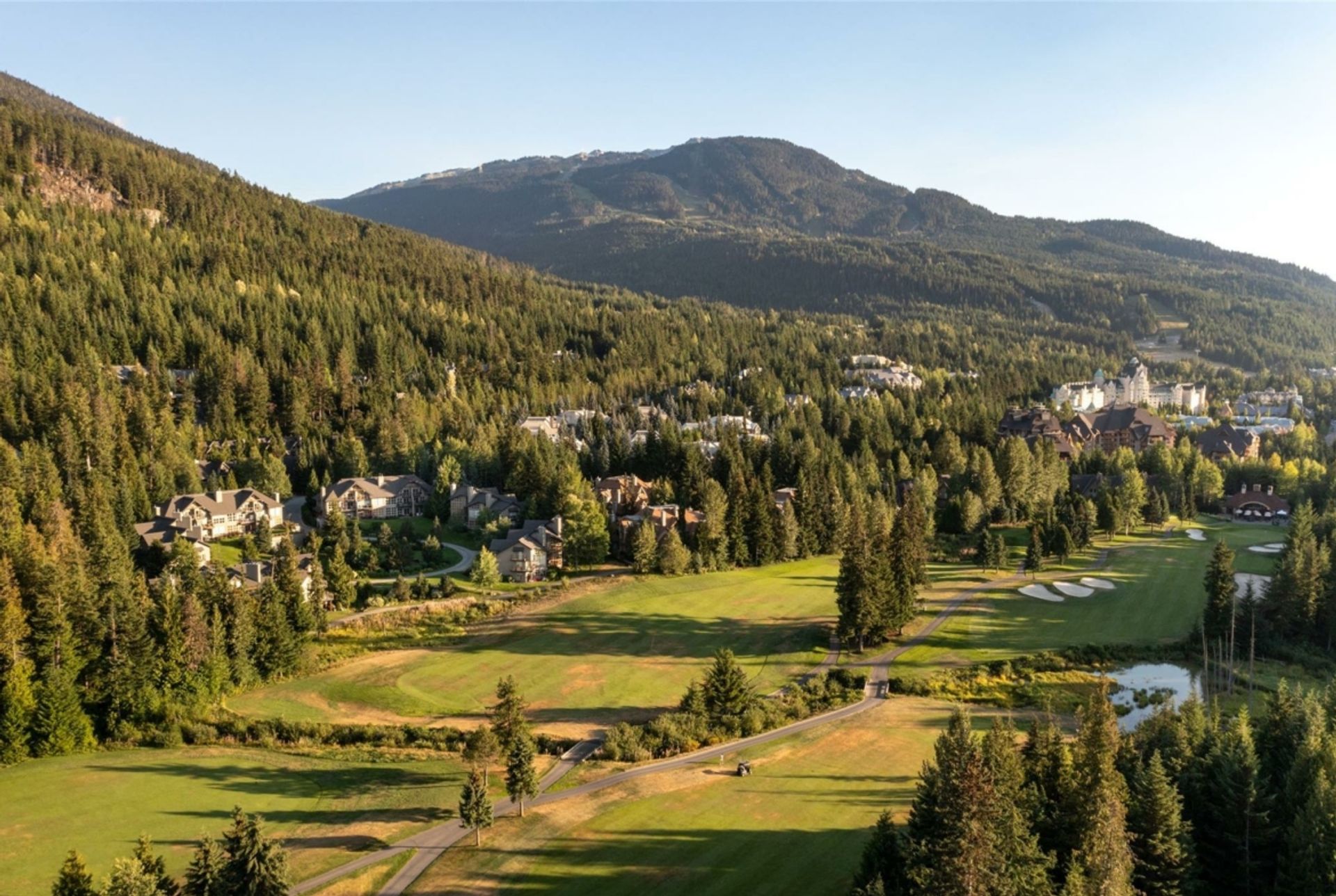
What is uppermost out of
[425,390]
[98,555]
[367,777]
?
[425,390]

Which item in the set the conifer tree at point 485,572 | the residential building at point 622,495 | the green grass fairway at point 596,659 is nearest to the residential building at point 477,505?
the residential building at point 622,495

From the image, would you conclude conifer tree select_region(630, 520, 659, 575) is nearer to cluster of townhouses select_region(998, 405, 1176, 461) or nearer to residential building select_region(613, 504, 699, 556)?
residential building select_region(613, 504, 699, 556)

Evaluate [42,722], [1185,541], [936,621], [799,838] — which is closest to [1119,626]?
[936,621]

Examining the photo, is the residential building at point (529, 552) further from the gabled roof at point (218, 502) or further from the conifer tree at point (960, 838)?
the conifer tree at point (960, 838)

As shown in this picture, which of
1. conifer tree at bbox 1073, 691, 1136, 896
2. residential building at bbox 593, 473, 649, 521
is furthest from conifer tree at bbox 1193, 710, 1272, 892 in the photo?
residential building at bbox 593, 473, 649, 521

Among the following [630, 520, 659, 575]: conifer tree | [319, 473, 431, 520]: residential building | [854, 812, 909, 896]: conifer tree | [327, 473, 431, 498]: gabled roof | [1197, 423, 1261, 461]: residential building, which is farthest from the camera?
[1197, 423, 1261, 461]: residential building

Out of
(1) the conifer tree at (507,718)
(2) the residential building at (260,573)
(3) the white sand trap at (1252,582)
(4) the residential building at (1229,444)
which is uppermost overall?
(4) the residential building at (1229,444)

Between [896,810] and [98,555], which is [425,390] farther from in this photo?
[896,810]
